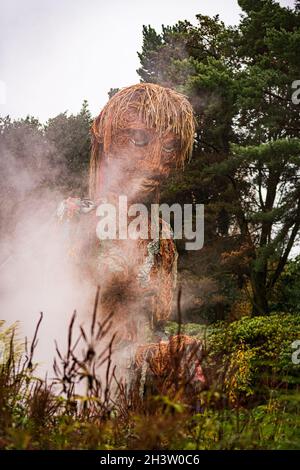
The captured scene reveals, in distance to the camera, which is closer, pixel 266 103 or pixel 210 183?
pixel 266 103

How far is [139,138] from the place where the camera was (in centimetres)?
326

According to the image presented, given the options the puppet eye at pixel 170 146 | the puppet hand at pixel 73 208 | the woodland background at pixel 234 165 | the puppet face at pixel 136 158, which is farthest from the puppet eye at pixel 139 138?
the woodland background at pixel 234 165

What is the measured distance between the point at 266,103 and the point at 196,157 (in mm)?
2218

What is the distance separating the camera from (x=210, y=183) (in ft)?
36.9

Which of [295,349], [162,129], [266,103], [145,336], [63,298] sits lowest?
[295,349]

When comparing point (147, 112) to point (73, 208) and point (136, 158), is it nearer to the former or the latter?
point (136, 158)

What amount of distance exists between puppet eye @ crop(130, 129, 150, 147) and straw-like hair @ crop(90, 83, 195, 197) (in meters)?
0.07

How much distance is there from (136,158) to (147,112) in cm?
31

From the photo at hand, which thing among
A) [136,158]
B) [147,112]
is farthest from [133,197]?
[147,112]

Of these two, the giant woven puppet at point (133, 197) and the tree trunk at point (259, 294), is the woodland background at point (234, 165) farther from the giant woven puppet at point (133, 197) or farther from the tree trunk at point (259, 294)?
the giant woven puppet at point (133, 197)

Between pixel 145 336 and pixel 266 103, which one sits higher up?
pixel 266 103

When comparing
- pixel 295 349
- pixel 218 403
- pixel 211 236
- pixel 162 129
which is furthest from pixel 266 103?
pixel 218 403
